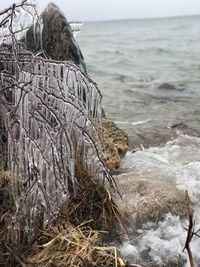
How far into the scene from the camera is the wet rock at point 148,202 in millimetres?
4852

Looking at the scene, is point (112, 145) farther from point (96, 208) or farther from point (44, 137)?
point (44, 137)

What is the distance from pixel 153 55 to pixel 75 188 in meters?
20.1

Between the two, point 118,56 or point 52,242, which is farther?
point 118,56

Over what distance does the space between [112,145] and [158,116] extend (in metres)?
4.03

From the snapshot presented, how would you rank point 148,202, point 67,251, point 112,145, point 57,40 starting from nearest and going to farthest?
point 67,251 → point 148,202 → point 112,145 → point 57,40

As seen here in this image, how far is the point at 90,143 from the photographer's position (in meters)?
4.26

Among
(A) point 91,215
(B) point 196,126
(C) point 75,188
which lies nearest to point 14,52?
(C) point 75,188

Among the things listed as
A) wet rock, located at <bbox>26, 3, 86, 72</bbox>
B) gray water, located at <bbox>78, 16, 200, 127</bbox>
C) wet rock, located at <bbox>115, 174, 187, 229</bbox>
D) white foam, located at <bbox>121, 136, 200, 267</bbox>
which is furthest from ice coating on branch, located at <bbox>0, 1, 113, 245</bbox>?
gray water, located at <bbox>78, 16, 200, 127</bbox>

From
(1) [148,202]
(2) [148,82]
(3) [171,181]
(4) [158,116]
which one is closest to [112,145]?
(3) [171,181]

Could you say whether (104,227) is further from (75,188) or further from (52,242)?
(52,242)

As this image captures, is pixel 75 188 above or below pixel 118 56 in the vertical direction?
above

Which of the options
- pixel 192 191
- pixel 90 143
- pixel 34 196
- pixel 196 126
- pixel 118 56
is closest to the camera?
pixel 34 196

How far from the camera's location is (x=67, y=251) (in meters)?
3.78

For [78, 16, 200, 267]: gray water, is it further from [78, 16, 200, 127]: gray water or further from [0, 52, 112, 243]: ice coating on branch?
[0, 52, 112, 243]: ice coating on branch
